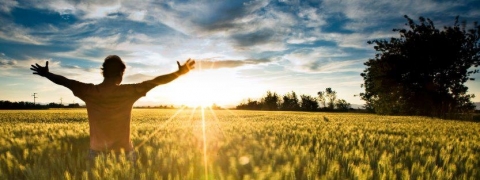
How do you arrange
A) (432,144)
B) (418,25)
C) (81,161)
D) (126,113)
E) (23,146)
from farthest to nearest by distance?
(418,25) < (432,144) < (23,146) < (126,113) < (81,161)

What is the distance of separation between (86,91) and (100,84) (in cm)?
20

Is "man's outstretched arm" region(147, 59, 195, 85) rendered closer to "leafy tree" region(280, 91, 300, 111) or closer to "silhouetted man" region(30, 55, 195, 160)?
"silhouetted man" region(30, 55, 195, 160)

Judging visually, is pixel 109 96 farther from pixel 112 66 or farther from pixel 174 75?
pixel 174 75

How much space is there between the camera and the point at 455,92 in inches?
1241

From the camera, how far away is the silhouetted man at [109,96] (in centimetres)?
434

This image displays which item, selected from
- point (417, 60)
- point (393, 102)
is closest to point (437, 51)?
point (417, 60)

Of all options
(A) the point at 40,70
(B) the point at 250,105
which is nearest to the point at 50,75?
(A) the point at 40,70

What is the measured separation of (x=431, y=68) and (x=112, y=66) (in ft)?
111

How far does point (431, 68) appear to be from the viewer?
31391mm

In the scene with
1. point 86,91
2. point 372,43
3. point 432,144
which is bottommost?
point 432,144

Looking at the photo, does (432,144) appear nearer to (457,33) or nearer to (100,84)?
(100,84)

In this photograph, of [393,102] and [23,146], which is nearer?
[23,146]

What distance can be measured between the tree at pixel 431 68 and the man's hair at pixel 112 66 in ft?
105

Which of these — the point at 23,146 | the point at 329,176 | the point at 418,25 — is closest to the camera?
the point at 329,176
